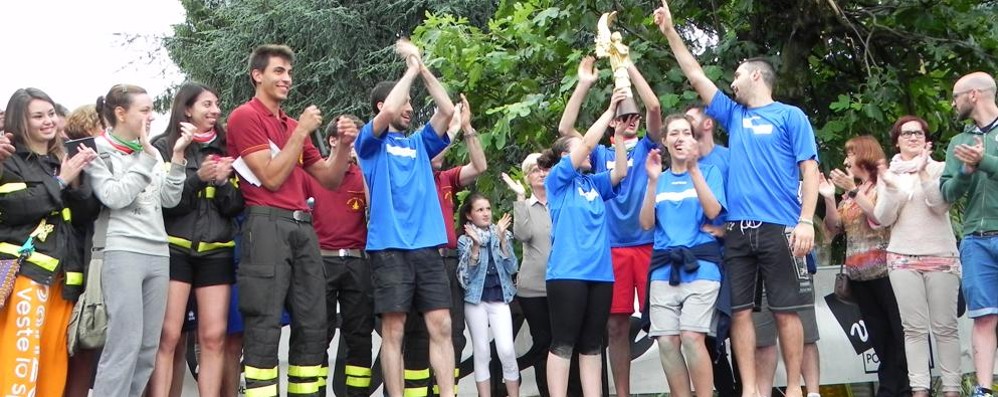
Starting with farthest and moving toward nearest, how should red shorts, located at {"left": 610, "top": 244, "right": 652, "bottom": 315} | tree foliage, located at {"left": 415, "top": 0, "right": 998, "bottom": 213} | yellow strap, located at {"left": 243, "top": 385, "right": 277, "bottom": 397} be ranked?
1. tree foliage, located at {"left": 415, "top": 0, "right": 998, "bottom": 213}
2. red shorts, located at {"left": 610, "top": 244, "right": 652, "bottom": 315}
3. yellow strap, located at {"left": 243, "top": 385, "right": 277, "bottom": 397}

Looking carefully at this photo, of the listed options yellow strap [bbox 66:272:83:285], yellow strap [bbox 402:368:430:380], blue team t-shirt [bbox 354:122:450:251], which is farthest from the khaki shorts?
yellow strap [bbox 66:272:83:285]

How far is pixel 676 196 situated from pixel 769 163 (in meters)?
0.68

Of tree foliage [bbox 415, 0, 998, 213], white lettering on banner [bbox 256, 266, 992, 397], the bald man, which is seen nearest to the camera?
the bald man

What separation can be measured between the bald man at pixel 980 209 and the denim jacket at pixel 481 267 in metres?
3.11

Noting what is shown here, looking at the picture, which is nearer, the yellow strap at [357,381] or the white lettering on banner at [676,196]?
the white lettering on banner at [676,196]

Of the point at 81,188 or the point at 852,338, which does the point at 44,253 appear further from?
the point at 852,338

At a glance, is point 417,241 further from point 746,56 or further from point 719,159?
point 746,56

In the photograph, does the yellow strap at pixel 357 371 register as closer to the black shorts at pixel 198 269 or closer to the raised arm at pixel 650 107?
the black shorts at pixel 198 269

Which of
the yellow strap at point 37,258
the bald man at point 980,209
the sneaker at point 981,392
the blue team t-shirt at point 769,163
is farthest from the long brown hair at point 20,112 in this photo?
the sneaker at point 981,392

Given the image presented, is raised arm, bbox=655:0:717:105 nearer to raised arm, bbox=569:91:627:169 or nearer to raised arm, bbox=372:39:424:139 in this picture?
raised arm, bbox=569:91:627:169

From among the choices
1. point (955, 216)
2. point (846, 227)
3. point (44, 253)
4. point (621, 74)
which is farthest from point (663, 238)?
point (955, 216)

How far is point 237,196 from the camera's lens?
6.71m

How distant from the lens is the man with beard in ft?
20.9

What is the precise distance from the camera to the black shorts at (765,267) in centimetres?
666
